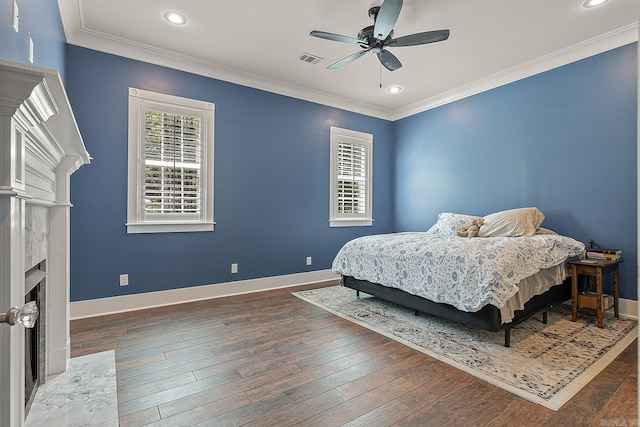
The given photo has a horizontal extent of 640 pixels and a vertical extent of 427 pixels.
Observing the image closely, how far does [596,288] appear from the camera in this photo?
3.04 metres

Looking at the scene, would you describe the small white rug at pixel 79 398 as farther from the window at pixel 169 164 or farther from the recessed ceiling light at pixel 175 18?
the recessed ceiling light at pixel 175 18

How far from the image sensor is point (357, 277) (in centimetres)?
365

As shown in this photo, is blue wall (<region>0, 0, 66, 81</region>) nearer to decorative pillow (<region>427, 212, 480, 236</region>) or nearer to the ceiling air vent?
the ceiling air vent

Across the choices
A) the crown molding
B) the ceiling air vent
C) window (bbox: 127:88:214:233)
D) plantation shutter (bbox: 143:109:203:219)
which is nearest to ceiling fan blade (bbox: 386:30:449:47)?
the ceiling air vent

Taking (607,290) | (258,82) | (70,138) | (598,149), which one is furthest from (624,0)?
(70,138)

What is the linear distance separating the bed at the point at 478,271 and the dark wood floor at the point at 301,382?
559mm

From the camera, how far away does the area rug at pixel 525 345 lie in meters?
1.98

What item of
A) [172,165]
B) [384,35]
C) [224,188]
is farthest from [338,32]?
[172,165]

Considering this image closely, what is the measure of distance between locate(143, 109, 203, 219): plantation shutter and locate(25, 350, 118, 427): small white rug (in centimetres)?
176

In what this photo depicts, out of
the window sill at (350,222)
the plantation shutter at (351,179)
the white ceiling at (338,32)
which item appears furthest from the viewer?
the plantation shutter at (351,179)

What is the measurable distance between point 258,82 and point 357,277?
2.86 m

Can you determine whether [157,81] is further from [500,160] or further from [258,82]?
[500,160]

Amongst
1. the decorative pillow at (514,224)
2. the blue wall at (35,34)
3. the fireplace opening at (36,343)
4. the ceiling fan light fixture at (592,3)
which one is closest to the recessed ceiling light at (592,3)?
the ceiling fan light fixture at (592,3)

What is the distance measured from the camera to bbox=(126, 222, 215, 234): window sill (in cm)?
344
